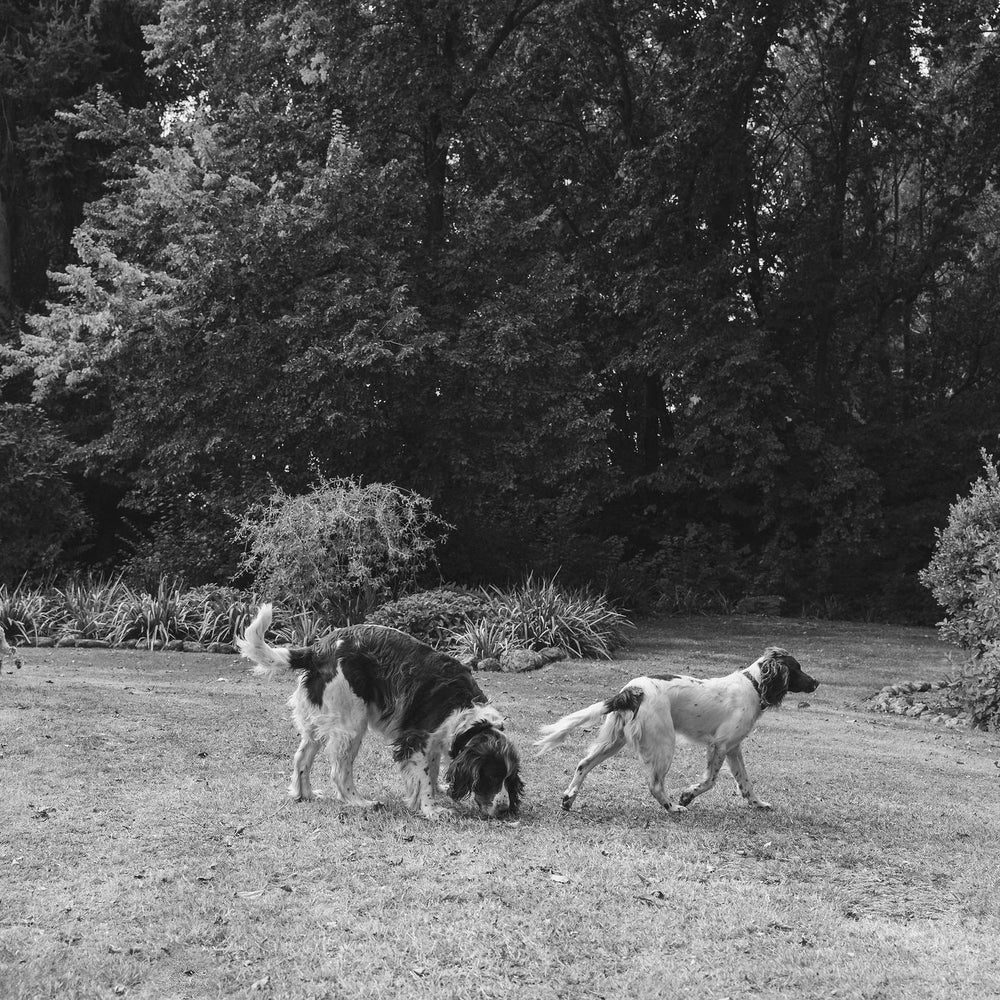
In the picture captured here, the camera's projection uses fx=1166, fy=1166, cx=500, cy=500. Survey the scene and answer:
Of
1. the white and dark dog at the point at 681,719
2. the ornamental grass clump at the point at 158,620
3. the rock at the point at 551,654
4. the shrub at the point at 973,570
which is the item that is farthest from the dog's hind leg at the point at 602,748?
the ornamental grass clump at the point at 158,620

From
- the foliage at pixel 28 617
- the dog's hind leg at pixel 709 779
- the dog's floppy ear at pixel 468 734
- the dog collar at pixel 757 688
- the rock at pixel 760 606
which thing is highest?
the dog collar at pixel 757 688

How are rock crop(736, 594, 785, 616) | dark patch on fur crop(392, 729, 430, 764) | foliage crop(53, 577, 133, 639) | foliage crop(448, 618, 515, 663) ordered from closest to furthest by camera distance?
1. dark patch on fur crop(392, 729, 430, 764)
2. foliage crop(448, 618, 515, 663)
3. foliage crop(53, 577, 133, 639)
4. rock crop(736, 594, 785, 616)

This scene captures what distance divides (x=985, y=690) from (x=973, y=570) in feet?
4.69

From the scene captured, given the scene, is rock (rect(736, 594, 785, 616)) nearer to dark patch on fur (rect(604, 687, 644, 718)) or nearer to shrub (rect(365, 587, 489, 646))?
shrub (rect(365, 587, 489, 646))

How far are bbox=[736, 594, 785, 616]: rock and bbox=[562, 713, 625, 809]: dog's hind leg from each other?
1744 centimetres

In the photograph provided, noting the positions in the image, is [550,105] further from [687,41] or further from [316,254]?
[316,254]

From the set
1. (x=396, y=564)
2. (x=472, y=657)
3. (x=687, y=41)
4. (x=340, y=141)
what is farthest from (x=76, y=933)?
(x=687, y=41)

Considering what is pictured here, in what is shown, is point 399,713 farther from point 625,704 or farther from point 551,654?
point 551,654

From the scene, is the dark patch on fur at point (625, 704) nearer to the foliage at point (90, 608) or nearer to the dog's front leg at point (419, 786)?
the dog's front leg at point (419, 786)

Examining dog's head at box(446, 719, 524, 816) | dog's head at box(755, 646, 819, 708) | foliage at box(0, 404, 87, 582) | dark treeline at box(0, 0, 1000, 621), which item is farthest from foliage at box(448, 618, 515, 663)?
foliage at box(0, 404, 87, 582)

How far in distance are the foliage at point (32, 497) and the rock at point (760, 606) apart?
13.3 m

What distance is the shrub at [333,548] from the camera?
1694cm

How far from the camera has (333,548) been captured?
17.2 meters

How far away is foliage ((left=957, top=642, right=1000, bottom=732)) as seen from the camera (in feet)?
39.7
